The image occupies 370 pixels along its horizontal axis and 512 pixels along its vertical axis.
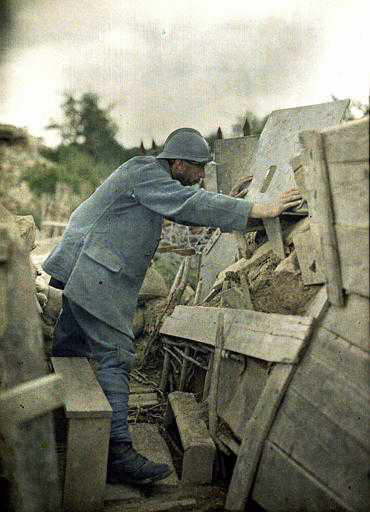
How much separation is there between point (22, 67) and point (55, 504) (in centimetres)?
701

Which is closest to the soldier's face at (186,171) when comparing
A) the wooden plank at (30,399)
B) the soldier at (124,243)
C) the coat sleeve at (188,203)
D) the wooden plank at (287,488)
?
the soldier at (124,243)

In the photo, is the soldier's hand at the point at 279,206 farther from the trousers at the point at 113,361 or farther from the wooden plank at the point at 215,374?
the trousers at the point at 113,361

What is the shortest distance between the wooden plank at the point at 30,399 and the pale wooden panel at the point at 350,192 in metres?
1.58

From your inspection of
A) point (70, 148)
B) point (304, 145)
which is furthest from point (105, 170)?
point (304, 145)

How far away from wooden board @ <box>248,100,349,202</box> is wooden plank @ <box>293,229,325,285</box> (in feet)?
3.31

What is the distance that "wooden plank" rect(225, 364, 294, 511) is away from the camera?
125 inches

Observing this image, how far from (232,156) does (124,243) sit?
3.31 meters

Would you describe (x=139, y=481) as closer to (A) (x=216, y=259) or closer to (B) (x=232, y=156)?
(A) (x=216, y=259)

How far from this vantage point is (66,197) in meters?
15.7

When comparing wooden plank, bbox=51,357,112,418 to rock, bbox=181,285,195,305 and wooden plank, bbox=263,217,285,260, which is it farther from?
rock, bbox=181,285,195,305

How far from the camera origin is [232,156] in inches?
279

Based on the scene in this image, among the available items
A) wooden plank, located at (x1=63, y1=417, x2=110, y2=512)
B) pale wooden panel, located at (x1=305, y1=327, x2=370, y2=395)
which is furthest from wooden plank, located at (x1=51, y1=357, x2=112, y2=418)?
pale wooden panel, located at (x1=305, y1=327, x2=370, y2=395)

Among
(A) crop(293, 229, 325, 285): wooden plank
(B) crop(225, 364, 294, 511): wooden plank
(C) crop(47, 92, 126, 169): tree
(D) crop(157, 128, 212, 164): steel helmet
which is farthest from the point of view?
(C) crop(47, 92, 126, 169): tree

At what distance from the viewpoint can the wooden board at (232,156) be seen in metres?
7.02
